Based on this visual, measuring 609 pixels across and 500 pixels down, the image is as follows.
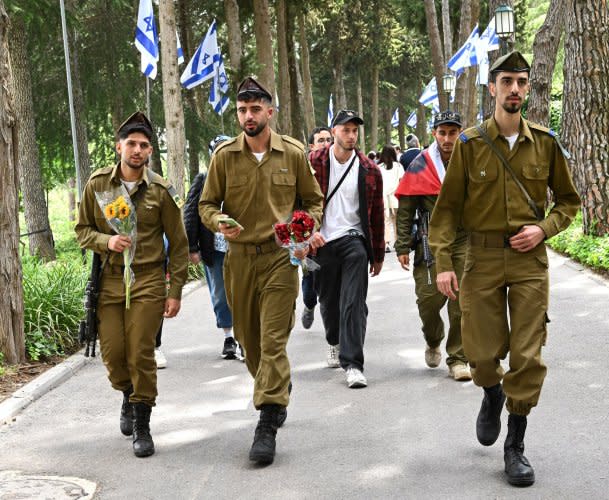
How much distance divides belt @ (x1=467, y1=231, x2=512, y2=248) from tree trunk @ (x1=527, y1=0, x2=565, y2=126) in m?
16.4

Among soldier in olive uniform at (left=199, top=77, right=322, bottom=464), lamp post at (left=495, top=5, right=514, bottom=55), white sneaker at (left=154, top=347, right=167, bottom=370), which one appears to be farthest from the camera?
lamp post at (left=495, top=5, right=514, bottom=55)

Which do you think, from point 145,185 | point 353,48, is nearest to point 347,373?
point 145,185

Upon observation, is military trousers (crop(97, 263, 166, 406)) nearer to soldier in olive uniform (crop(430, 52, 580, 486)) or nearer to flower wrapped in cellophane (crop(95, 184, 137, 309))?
flower wrapped in cellophane (crop(95, 184, 137, 309))

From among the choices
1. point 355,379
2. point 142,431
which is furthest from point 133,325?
point 355,379

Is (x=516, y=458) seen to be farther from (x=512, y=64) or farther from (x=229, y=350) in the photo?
(x=229, y=350)

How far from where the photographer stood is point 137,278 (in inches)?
253

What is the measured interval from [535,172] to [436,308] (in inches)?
115

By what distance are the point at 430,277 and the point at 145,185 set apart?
278 cm

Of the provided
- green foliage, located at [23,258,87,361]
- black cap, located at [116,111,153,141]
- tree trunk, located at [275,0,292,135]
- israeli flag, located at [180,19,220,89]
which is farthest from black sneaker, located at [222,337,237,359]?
tree trunk, located at [275,0,292,135]

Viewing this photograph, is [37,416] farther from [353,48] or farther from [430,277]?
[353,48]

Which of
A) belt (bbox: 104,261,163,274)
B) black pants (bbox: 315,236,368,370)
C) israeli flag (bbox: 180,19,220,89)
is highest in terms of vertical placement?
israeli flag (bbox: 180,19,220,89)

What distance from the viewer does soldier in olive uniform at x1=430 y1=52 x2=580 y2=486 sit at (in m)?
5.50

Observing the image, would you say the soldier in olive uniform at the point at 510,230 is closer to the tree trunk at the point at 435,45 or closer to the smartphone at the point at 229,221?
the smartphone at the point at 229,221

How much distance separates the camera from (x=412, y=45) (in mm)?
52500
